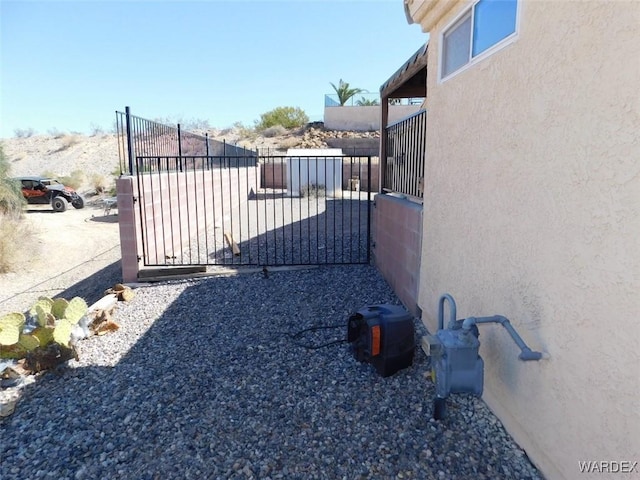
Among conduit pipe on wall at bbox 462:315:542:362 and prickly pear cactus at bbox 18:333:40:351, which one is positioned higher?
conduit pipe on wall at bbox 462:315:542:362

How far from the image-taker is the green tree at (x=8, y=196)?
1348 centimetres

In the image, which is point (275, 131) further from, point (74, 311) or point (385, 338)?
point (385, 338)

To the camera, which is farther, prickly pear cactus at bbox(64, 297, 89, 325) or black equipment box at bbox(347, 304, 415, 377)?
prickly pear cactus at bbox(64, 297, 89, 325)

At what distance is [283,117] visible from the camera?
4278 cm

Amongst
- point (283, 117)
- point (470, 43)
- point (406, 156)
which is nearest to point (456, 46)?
point (470, 43)

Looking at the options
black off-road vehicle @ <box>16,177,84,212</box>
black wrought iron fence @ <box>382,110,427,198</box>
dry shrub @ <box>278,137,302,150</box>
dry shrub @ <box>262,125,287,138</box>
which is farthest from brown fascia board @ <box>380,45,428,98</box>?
dry shrub @ <box>262,125,287,138</box>

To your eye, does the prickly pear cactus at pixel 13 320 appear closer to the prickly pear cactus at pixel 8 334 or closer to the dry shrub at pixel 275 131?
the prickly pear cactus at pixel 8 334

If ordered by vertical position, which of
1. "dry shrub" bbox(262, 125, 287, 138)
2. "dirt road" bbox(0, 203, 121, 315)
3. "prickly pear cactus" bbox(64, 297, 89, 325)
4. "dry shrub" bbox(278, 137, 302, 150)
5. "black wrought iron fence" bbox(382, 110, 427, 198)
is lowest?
"dirt road" bbox(0, 203, 121, 315)

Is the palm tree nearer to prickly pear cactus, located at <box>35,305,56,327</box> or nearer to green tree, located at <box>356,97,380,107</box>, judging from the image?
green tree, located at <box>356,97,380,107</box>

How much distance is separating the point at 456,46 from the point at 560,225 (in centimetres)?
214

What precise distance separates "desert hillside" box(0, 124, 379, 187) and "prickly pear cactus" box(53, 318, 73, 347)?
28595 millimetres

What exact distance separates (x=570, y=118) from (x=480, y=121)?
1.01 m

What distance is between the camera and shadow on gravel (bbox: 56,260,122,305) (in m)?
6.91

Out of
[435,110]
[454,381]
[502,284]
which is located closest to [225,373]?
[454,381]
